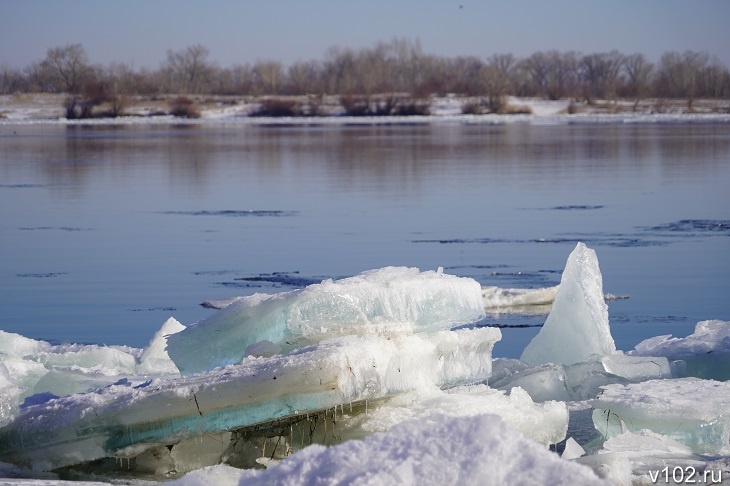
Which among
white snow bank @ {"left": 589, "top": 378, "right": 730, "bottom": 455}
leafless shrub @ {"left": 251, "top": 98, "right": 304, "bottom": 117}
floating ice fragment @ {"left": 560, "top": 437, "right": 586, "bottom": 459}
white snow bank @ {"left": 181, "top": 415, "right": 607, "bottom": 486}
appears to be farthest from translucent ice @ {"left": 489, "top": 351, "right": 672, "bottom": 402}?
leafless shrub @ {"left": 251, "top": 98, "right": 304, "bottom": 117}

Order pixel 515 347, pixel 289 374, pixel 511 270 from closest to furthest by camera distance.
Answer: pixel 289 374 → pixel 515 347 → pixel 511 270

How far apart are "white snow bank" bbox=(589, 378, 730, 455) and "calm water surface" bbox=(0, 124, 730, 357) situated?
91.1 inches

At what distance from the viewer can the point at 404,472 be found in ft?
10.1

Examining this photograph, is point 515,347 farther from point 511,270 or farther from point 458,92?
point 458,92

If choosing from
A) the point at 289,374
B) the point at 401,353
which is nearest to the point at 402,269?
the point at 401,353

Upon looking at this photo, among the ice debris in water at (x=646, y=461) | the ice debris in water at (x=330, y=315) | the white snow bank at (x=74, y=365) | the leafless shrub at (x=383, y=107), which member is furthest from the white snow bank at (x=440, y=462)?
the leafless shrub at (x=383, y=107)

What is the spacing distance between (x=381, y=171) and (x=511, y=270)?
477 inches

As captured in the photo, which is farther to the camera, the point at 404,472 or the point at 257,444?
the point at 257,444

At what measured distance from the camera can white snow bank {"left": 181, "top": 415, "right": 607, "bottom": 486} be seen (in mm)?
3072

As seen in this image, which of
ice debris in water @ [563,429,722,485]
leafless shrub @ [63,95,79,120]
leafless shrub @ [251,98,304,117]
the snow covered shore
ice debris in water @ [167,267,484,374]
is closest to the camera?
ice debris in water @ [563,429,722,485]

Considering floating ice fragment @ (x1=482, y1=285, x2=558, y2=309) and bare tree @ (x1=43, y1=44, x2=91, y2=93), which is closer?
floating ice fragment @ (x1=482, y1=285, x2=558, y2=309)

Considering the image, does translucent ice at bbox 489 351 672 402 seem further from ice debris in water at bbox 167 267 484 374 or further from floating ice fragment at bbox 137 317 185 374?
floating ice fragment at bbox 137 317 185 374

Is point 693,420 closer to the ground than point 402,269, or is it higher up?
closer to the ground

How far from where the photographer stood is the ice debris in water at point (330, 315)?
508 cm
